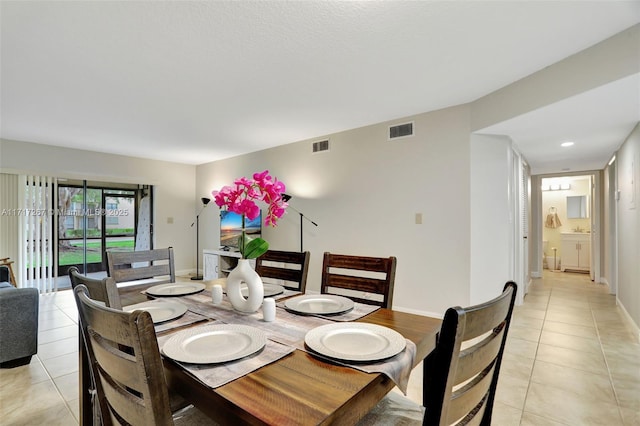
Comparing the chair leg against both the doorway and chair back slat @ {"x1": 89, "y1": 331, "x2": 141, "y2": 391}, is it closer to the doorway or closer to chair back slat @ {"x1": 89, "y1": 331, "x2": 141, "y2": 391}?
chair back slat @ {"x1": 89, "y1": 331, "x2": 141, "y2": 391}

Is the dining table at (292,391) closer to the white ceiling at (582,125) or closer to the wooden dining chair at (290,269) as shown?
the wooden dining chair at (290,269)

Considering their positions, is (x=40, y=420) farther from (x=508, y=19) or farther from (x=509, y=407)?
(x=508, y=19)

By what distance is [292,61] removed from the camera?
2.48 meters

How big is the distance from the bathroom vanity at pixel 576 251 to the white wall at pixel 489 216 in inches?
185

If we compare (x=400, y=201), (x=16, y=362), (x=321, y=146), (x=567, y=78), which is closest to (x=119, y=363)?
(x=16, y=362)

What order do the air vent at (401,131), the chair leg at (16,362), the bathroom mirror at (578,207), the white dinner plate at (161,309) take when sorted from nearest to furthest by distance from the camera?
the white dinner plate at (161,309) < the chair leg at (16,362) < the air vent at (401,131) < the bathroom mirror at (578,207)

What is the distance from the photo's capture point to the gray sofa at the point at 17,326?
242 centimetres

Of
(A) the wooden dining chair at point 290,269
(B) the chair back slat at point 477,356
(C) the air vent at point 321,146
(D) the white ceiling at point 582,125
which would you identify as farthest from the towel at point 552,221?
(B) the chair back slat at point 477,356

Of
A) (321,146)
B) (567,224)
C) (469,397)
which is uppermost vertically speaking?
(321,146)

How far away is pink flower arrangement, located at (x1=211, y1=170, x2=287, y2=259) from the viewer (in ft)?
4.74

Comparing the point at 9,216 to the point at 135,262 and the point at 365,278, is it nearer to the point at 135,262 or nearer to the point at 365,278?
the point at 135,262

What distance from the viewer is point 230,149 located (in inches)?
216

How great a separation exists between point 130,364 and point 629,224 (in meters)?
4.59

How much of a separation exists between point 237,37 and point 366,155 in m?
2.39
